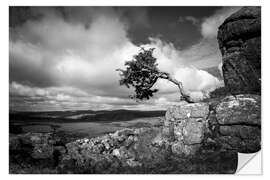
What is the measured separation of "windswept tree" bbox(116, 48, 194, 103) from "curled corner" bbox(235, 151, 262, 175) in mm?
3607

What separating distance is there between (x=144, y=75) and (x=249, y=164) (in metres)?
6.10

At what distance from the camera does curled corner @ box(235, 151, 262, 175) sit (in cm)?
723

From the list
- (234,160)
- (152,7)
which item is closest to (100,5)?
(152,7)

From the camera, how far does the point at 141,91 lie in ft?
36.1

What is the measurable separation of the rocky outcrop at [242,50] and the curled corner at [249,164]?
2.38 meters

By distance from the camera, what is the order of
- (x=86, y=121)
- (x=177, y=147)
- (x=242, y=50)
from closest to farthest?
(x=177, y=147)
(x=242, y=50)
(x=86, y=121)

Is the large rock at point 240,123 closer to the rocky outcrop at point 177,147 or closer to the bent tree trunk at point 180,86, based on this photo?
the rocky outcrop at point 177,147

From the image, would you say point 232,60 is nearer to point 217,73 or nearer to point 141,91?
point 217,73

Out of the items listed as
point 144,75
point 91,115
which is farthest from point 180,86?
point 91,115

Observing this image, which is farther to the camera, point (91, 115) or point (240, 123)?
point (91, 115)

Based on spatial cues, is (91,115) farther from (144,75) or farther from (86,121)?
(144,75)

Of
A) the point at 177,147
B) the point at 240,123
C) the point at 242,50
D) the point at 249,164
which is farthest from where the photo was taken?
the point at 242,50

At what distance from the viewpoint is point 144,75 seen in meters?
11.1

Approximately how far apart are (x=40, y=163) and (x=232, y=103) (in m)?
7.36
